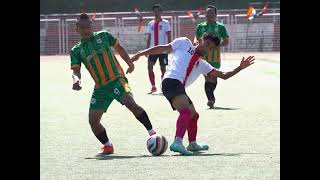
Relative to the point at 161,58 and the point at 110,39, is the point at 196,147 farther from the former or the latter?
the point at 161,58

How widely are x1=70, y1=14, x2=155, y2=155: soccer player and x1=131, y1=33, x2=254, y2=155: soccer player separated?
1.17 feet

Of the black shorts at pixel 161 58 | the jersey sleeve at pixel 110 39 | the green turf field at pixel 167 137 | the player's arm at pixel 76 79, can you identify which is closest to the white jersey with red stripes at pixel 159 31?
the black shorts at pixel 161 58

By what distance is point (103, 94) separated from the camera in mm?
11438

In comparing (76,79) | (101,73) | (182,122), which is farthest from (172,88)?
(76,79)

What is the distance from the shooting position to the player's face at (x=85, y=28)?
11.3m

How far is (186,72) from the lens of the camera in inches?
457

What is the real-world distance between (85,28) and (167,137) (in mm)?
2299

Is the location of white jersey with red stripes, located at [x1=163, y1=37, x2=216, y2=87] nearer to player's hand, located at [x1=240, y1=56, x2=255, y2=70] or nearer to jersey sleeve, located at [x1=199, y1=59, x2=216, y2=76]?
jersey sleeve, located at [x1=199, y1=59, x2=216, y2=76]

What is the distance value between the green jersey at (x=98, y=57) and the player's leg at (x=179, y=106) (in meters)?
0.67

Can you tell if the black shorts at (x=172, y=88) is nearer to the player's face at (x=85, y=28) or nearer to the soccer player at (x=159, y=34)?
the player's face at (x=85, y=28)

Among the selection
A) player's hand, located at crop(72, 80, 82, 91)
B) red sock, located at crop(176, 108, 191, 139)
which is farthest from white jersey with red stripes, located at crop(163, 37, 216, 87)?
player's hand, located at crop(72, 80, 82, 91)

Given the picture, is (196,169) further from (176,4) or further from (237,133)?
(176,4)

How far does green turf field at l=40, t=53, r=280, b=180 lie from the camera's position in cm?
946
